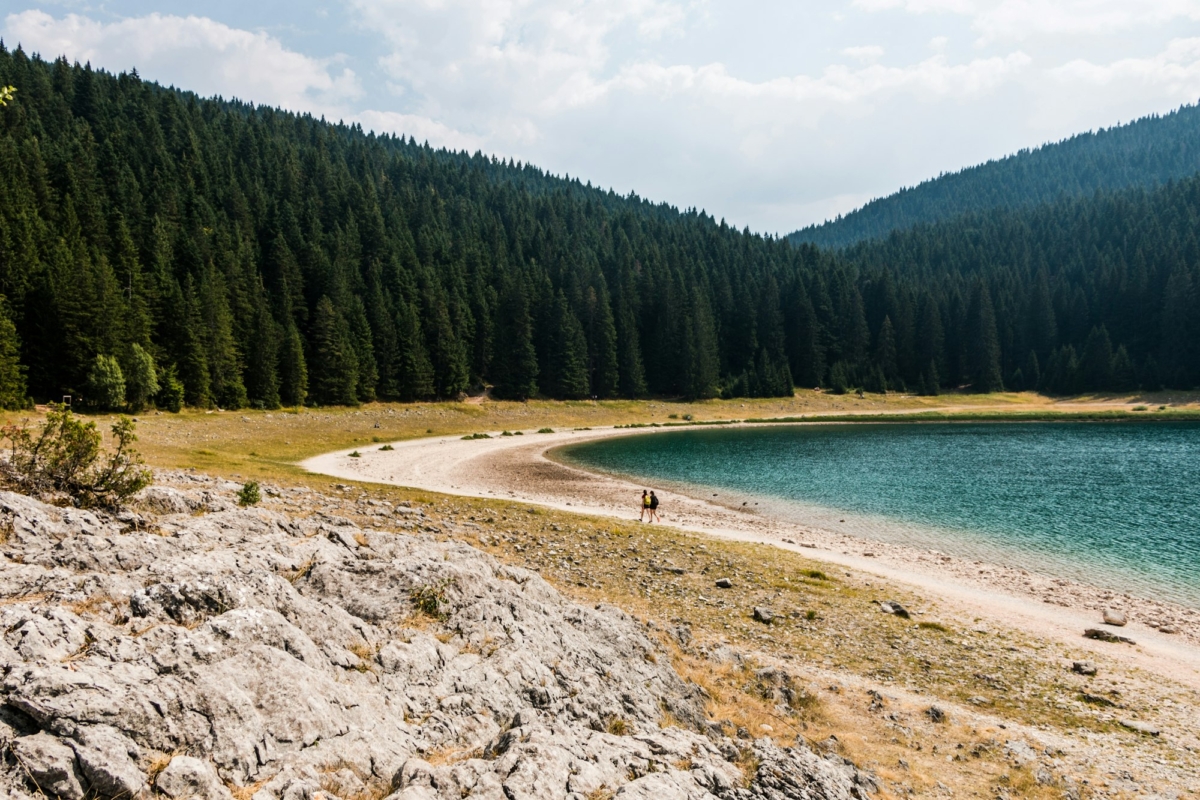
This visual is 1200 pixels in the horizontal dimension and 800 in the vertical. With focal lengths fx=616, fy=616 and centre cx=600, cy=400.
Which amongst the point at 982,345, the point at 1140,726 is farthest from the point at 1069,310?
the point at 1140,726

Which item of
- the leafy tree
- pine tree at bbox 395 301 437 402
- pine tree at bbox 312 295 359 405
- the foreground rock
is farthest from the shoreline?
pine tree at bbox 395 301 437 402

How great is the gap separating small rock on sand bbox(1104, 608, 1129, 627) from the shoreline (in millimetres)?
170

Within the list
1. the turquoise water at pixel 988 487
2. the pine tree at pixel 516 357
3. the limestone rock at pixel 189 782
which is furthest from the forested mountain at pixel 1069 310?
the limestone rock at pixel 189 782

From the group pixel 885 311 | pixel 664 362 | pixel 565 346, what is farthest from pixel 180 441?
pixel 885 311

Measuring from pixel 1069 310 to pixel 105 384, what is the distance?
7055 inches

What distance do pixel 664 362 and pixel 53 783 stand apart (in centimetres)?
11849

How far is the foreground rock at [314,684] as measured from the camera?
5141mm

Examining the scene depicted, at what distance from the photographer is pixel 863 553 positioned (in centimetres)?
2531

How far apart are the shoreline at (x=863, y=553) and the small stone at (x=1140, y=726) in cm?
371

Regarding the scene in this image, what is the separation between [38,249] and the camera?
210 ft

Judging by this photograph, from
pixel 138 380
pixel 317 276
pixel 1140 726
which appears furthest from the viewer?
pixel 317 276

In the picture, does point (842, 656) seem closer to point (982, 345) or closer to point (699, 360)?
point (699, 360)

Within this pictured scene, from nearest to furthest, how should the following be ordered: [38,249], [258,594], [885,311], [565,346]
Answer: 1. [258,594]
2. [38,249]
3. [565,346]
4. [885,311]

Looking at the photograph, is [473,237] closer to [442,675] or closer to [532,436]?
[532,436]
